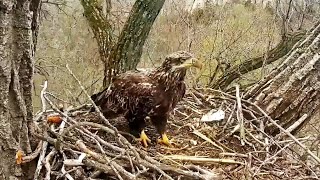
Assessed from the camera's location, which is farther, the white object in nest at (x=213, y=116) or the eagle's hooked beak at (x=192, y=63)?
the white object in nest at (x=213, y=116)

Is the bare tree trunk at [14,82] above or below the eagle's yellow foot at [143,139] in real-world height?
above

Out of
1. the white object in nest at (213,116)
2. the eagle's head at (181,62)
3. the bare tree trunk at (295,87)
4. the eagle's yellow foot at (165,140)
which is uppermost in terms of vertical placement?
the eagle's head at (181,62)

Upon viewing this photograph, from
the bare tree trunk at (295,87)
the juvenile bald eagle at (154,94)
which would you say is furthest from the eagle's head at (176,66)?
the bare tree trunk at (295,87)

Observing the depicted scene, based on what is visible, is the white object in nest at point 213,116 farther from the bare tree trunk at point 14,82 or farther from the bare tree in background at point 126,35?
the bare tree in background at point 126,35

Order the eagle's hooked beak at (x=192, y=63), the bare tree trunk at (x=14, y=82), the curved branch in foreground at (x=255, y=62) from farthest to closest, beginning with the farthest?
1. the curved branch in foreground at (x=255, y=62)
2. the eagle's hooked beak at (x=192, y=63)
3. the bare tree trunk at (x=14, y=82)

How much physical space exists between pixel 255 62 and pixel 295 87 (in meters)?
2.81

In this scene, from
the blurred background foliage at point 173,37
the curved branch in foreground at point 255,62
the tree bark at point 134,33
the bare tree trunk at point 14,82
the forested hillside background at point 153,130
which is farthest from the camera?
the blurred background foliage at point 173,37

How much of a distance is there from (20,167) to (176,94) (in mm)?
955

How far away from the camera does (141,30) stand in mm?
4812

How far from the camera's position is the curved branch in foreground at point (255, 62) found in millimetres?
5543

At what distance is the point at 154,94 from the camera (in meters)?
2.69

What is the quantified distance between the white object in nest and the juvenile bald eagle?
362mm

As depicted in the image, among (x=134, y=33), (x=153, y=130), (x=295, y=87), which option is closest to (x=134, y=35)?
(x=134, y=33)

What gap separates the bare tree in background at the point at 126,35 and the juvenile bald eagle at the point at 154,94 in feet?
6.70
